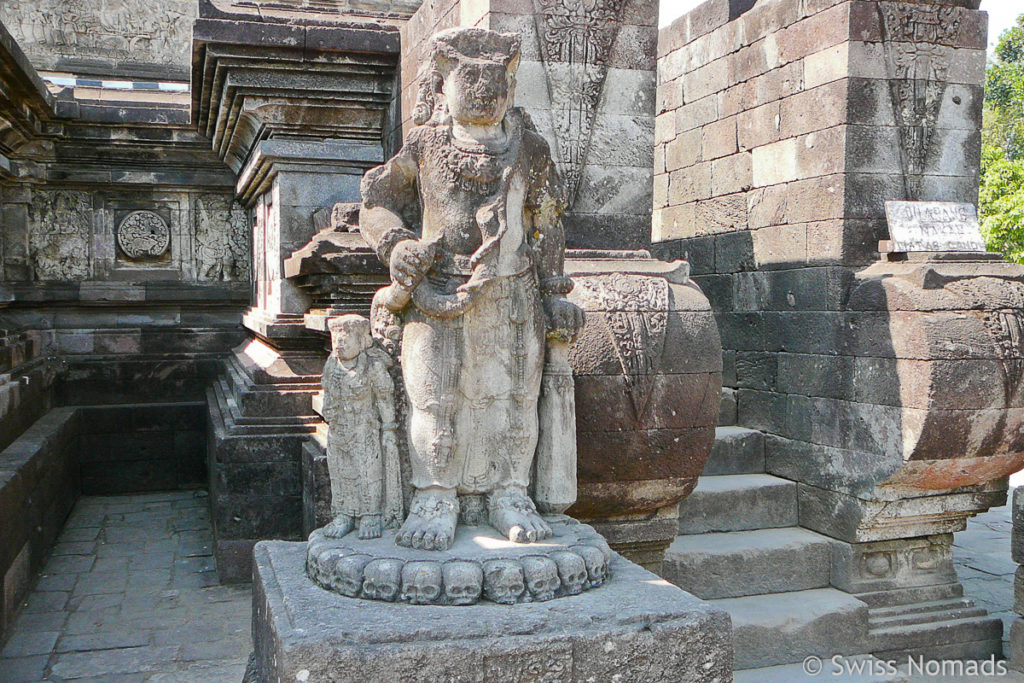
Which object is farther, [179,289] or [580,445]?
[179,289]

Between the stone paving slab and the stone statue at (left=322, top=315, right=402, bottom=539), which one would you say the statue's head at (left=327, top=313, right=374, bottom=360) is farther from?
the stone paving slab

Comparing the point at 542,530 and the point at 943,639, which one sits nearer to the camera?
the point at 542,530

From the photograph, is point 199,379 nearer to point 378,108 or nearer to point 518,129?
point 378,108

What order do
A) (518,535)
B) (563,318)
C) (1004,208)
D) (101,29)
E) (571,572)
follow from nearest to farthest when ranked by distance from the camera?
(571,572), (518,535), (563,318), (101,29), (1004,208)

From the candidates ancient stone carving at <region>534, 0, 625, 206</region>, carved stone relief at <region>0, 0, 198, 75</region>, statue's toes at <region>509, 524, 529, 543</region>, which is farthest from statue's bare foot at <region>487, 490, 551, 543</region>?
carved stone relief at <region>0, 0, 198, 75</region>

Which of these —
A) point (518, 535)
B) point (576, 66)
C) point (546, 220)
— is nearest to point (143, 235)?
point (576, 66)

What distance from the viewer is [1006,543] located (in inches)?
260

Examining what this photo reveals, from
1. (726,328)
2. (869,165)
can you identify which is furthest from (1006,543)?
(869,165)

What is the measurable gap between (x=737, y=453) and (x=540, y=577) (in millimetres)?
2981

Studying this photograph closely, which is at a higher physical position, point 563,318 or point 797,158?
point 797,158

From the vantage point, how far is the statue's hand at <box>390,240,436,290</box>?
9.57 ft

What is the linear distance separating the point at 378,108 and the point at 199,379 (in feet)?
10.4

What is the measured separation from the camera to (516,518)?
297cm

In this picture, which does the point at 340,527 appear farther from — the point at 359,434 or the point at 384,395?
the point at 384,395
